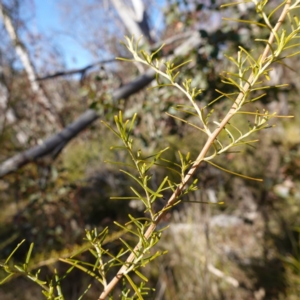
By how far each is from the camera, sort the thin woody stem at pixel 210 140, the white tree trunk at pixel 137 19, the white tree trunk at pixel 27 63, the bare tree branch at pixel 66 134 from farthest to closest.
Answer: the white tree trunk at pixel 137 19
the white tree trunk at pixel 27 63
the bare tree branch at pixel 66 134
the thin woody stem at pixel 210 140

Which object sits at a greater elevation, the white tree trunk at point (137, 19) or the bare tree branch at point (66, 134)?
the white tree trunk at point (137, 19)

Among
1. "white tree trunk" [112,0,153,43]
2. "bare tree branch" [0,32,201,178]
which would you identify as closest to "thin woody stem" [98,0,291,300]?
"bare tree branch" [0,32,201,178]

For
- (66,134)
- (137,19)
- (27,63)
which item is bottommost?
(66,134)

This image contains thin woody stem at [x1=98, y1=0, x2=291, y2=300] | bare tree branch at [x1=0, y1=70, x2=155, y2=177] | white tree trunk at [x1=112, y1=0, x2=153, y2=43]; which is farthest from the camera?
white tree trunk at [x1=112, y1=0, x2=153, y2=43]

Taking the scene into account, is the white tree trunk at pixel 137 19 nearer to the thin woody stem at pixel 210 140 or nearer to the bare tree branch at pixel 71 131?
the bare tree branch at pixel 71 131

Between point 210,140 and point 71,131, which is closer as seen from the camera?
point 210,140

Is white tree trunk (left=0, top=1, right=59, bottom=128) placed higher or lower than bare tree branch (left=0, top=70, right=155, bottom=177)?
higher

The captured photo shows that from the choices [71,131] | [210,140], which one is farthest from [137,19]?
[210,140]

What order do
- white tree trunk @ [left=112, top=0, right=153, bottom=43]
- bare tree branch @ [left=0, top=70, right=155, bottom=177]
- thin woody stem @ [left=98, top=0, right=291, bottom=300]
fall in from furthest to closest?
white tree trunk @ [left=112, top=0, right=153, bottom=43] → bare tree branch @ [left=0, top=70, right=155, bottom=177] → thin woody stem @ [left=98, top=0, right=291, bottom=300]

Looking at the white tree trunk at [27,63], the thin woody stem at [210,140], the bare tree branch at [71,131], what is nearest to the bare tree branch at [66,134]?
the bare tree branch at [71,131]

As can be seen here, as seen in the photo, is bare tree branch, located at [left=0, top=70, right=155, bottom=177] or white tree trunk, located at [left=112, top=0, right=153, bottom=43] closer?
bare tree branch, located at [left=0, top=70, right=155, bottom=177]

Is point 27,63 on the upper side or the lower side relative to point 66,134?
upper

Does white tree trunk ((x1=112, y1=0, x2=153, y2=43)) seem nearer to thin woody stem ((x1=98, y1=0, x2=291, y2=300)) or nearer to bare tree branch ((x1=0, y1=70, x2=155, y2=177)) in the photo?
bare tree branch ((x1=0, y1=70, x2=155, y2=177))

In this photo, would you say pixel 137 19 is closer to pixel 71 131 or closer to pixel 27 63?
pixel 71 131
